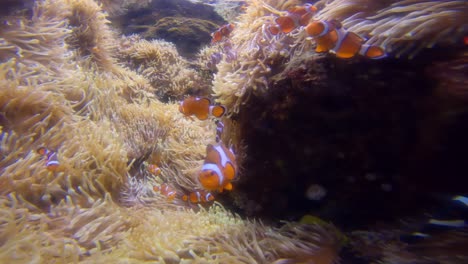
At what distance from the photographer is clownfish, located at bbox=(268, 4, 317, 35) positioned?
2.47m

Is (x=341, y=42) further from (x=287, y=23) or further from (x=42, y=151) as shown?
(x=42, y=151)

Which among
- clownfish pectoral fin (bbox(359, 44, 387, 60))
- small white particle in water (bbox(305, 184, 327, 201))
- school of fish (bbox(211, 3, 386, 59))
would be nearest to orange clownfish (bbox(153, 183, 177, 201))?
small white particle in water (bbox(305, 184, 327, 201))

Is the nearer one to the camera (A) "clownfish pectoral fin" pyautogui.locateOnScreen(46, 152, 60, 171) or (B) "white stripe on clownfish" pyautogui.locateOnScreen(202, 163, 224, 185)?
(B) "white stripe on clownfish" pyautogui.locateOnScreen(202, 163, 224, 185)

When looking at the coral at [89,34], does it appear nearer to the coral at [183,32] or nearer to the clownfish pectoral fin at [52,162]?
the coral at [183,32]

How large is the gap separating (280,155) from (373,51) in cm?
101

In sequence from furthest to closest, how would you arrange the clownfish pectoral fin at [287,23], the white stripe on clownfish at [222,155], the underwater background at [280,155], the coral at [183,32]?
the coral at [183,32] → the clownfish pectoral fin at [287,23] → the white stripe on clownfish at [222,155] → the underwater background at [280,155]

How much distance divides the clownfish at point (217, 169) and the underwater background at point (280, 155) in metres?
0.01

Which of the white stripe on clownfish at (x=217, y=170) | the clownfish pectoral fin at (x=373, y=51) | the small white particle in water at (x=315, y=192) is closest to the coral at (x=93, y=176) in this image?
the small white particle in water at (x=315, y=192)

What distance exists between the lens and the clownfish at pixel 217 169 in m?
1.92

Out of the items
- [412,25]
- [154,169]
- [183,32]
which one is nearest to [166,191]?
[154,169]

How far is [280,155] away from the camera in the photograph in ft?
7.71

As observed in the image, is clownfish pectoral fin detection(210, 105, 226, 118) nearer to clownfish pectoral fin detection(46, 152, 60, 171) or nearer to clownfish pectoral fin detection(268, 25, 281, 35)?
clownfish pectoral fin detection(268, 25, 281, 35)

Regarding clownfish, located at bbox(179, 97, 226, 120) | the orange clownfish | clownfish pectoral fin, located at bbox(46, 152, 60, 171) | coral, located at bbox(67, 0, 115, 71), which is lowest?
the orange clownfish

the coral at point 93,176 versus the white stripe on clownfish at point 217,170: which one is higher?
the white stripe on clownfish at point 217,170
